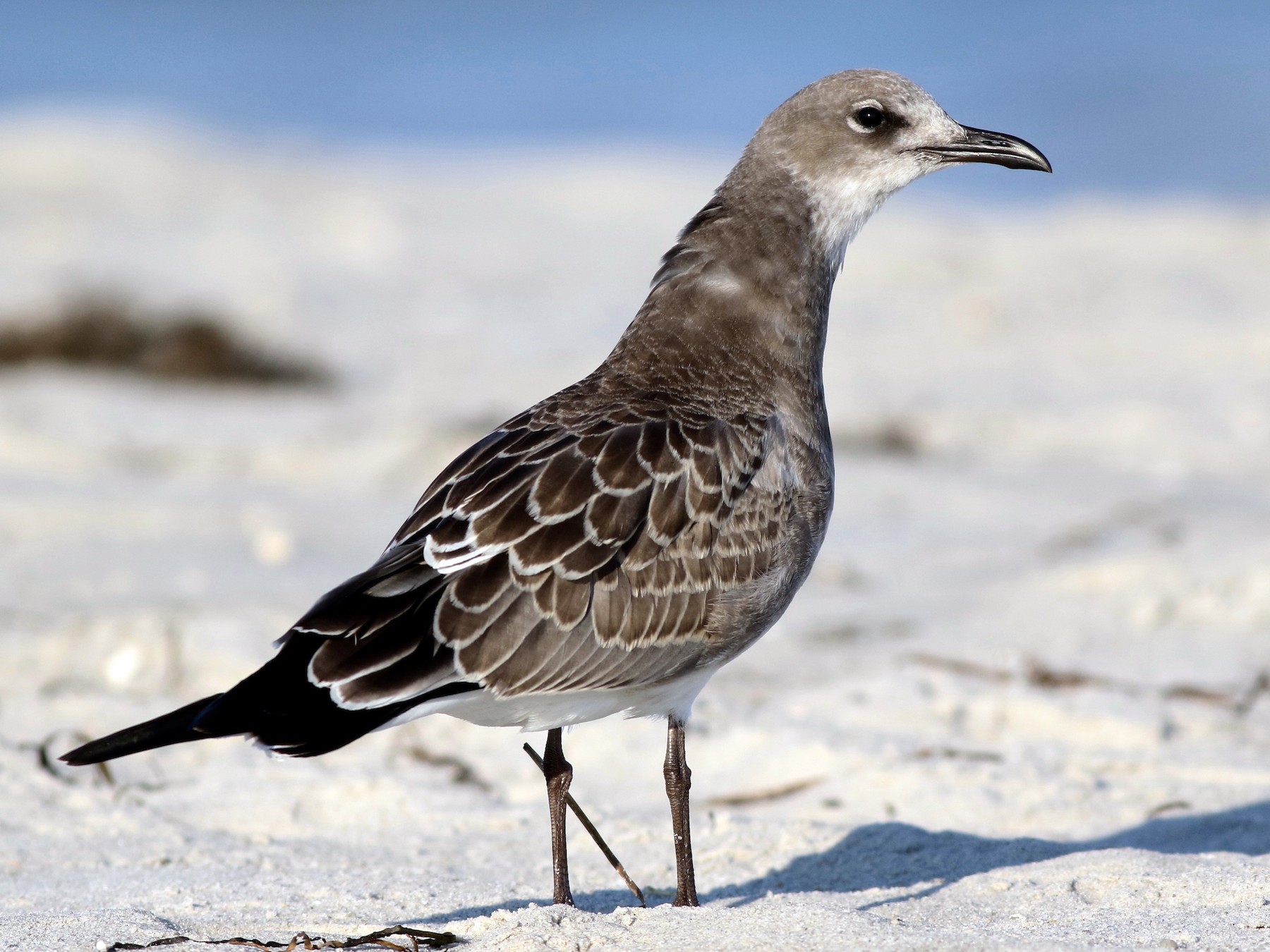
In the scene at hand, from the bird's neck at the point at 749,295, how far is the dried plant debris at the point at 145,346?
839 centimetres

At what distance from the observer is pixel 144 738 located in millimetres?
3797

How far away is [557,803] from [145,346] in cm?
971

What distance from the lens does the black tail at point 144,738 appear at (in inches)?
148

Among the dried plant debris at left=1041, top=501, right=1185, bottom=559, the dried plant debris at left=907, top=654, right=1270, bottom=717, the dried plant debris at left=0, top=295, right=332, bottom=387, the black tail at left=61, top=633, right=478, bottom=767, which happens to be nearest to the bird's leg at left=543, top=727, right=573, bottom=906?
the black tail at left=61, top=633, right=478, bottom=767

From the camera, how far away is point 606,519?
14.1ft

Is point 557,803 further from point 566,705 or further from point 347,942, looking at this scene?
point 347,942

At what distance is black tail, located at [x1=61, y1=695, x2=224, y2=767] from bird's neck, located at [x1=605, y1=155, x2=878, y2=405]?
1731 millimetres

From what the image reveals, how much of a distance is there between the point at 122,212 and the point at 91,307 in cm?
358

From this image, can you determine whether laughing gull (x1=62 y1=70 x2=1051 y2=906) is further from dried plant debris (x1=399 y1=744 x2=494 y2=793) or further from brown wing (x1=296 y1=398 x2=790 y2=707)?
dried plant debris (x1=399 y1=744 x2=494 y2=793)

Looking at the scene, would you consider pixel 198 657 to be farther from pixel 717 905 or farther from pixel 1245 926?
pixel 1245 926

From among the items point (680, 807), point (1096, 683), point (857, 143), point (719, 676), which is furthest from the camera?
point (719, 676)

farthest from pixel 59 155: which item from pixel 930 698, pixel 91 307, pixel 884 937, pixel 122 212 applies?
pixel 884 937

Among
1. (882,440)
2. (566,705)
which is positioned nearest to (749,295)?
(566,705)

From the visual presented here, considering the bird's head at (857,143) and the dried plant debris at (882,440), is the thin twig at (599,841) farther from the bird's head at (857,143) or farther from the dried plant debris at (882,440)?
the dried plant debris at (882,440)
